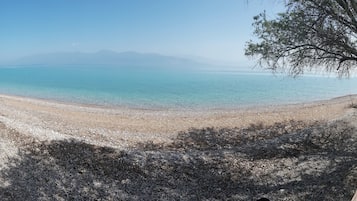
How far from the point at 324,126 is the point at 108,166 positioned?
37.7ft

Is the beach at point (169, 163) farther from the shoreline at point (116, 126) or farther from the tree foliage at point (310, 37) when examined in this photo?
the tree foliage at point (310, 37)

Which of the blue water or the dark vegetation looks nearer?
the dark vegetation

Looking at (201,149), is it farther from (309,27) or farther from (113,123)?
(113,123)

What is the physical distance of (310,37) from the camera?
1201 centimetres

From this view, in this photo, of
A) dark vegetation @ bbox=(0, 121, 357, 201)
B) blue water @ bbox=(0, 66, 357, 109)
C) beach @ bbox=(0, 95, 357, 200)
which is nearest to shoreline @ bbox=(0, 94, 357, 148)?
beach @ bbox=(0, 95, 357, 200)

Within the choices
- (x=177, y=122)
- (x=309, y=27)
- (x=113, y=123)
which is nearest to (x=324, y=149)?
(x=309, y=27)

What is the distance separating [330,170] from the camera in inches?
457

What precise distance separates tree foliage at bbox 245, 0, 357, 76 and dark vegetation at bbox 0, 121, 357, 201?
3397mm

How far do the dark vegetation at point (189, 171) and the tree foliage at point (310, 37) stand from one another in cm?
340

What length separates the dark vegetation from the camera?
9961 mm

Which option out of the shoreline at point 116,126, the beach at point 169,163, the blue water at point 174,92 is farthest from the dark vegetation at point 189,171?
the blue water at point 174,92

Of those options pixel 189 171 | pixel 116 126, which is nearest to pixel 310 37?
pixel 189 171

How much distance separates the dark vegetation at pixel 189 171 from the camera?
996cm

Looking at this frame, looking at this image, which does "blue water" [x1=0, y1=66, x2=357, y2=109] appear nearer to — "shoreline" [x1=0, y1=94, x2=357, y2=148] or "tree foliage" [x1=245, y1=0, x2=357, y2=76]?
"tree foliage" [x1=245, y1=0, x2=357, y2=76]
